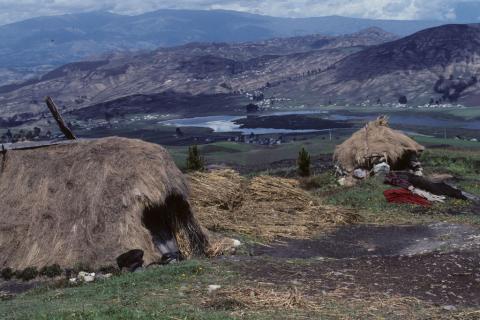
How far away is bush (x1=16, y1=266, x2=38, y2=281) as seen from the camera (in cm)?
972

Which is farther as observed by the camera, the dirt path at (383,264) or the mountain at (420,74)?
the mountain at (420,74)

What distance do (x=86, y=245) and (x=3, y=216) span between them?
241 centimetres

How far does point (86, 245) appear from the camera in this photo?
10.0 m

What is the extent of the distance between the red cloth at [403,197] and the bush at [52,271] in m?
11.9

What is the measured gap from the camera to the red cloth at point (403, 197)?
55.7 feet

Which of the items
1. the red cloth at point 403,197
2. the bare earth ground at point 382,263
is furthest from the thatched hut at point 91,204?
the red cloth at point 403,197

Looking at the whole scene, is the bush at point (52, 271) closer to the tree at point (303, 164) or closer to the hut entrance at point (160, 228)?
the hut entrance at point (160, 228)

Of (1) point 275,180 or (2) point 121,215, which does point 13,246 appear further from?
(1) point 275,180

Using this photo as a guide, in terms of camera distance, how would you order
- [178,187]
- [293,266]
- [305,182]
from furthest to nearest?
[305,182]
[178,187]
[293,266]

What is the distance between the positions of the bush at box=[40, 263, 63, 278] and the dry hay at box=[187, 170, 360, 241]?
465 centimetres

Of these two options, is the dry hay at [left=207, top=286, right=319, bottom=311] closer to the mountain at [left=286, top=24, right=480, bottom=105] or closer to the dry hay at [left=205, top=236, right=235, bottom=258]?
the dry hay at [left=205, top=236, right=235, bottom=258]

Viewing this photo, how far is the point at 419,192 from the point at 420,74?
16610 cm

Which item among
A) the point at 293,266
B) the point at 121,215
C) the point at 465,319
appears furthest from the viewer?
the point at 121,215

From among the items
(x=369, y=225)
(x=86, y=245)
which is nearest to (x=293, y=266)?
(x=86, y=245)
